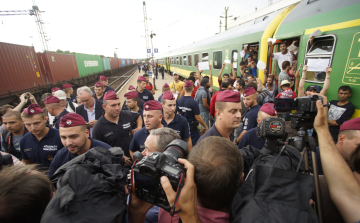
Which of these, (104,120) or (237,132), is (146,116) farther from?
(237,132)

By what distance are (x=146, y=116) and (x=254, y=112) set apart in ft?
6.65

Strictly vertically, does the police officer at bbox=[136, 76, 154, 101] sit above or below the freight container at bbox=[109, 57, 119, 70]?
below

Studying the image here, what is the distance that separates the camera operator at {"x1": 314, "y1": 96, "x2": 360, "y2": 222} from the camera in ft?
3.13

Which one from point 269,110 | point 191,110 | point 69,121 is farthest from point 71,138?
point 269,110

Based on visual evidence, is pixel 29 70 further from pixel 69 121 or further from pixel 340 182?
pixel 340 182

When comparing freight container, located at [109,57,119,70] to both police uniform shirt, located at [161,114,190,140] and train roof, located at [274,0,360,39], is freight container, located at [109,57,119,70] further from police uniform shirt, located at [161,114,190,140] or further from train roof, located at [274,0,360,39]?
police uniform shirt, located at [161,114,190,140]

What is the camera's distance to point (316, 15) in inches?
157

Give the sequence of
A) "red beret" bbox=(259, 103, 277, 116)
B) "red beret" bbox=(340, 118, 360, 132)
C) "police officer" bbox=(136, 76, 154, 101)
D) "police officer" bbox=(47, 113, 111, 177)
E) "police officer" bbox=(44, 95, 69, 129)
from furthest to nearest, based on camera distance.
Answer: "police officer" bbox=(136, 76, 154, 101)
"police officer" bbox=(44, 95, 69, 129)
"red beret" bbox=(259, 103, 277, 116)
"police officer" bbox=(47, 113, 111, 177)
"red beret" bbox=(340, 118, 360, 132)

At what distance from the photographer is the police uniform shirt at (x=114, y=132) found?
117 inches

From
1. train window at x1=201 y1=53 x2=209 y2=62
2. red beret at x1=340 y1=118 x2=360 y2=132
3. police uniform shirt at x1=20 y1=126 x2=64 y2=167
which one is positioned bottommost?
police uniform shirt at x1=20 y1=126 x2=64 y2=167

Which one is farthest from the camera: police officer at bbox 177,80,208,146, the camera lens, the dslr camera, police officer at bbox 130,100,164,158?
police officer at bbox 177,80,208,146

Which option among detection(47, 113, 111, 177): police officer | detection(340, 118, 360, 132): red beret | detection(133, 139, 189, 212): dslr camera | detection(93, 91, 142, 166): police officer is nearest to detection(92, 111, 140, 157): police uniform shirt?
detection(93, 91, 142, 166): police officer

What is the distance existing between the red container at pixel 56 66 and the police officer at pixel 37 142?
14089 millimetres

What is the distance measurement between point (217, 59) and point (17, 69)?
12.0 meters
